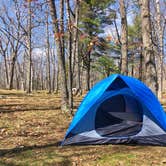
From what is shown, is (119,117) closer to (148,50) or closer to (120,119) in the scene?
(120,119)

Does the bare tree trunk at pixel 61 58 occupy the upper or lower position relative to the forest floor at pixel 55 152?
upper

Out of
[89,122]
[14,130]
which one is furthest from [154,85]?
[14,130]

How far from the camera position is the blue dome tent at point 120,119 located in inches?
279

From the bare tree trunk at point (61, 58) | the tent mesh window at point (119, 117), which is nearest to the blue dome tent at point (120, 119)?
the tent mesh window at point (119, 117)

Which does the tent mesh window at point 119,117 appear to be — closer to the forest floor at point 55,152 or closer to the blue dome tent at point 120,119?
the blue dome tent at point 120,119

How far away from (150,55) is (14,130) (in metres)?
4.50

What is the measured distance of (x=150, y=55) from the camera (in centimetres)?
981

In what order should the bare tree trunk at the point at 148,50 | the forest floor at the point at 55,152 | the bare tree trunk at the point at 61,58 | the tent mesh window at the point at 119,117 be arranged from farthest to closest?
1. the bare tree trunk at the point at 61,58
2. the bare tree trunk at the point at 148,50
3. the tent mesh window at the point at 119,117
4. the forest floor at the point at 55,152

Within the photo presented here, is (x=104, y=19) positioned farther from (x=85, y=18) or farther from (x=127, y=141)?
(x=127, y=141)

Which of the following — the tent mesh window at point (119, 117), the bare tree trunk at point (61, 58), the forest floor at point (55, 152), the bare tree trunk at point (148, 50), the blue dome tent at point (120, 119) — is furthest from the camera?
the bare tree trunk at point (61, 58)

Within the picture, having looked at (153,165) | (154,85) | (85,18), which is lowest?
(153,165)

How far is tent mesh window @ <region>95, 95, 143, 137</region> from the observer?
7.38m

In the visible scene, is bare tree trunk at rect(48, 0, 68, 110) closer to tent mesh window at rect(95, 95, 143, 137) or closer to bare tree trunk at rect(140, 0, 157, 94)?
bare tree trunk at rect(140, 0, 157, 94)

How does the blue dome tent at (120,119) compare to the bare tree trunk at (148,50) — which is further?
the bare tree trunk at (148,50)
